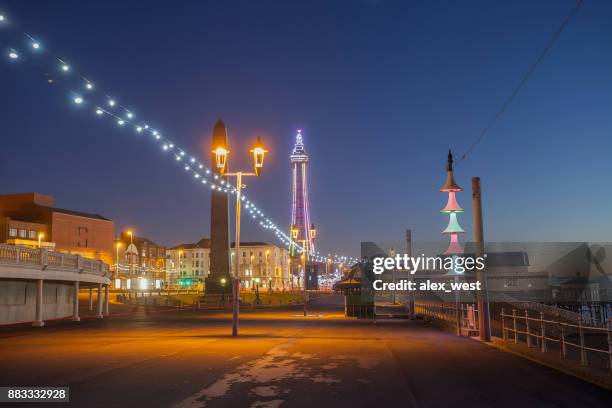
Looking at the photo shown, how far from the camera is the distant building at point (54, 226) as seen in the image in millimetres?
88562

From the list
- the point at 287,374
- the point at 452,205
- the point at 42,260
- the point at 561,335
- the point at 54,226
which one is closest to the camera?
the point at 287,374

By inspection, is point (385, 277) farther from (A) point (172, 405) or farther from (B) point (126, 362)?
(A) point (172, 405)

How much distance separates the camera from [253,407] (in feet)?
30.2

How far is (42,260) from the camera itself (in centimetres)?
3022

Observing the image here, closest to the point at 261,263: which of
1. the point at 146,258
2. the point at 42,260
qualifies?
the point at 146,258

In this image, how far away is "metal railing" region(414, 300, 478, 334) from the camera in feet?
83.3

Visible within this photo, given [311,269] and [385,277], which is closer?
[385,277]

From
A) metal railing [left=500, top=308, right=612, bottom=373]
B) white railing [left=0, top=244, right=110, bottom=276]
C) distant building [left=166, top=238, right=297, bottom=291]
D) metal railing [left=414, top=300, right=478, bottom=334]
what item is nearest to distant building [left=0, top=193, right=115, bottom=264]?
white railing [left=0, top=244, right=110, bottom=276]

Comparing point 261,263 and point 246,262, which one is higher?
point 246,262

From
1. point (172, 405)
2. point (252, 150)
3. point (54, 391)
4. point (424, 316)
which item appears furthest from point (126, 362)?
point (424, 316)

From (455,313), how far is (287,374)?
690 inches

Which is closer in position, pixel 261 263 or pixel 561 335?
pixel 561 335

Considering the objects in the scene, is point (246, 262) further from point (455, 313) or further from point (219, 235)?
point (455, 313)

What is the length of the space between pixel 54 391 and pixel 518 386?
910cm
